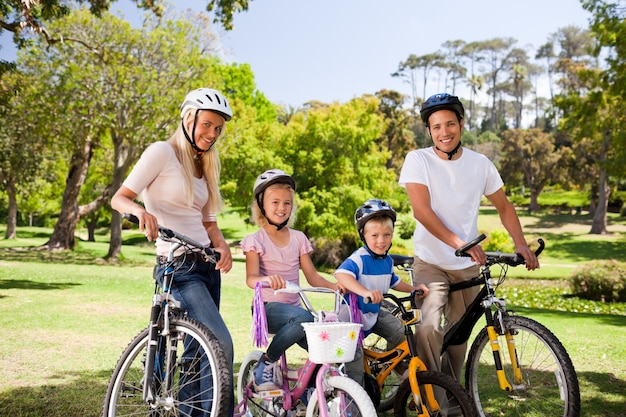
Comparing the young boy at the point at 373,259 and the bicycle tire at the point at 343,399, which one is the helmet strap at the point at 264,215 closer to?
the young boy at the point at 373,259

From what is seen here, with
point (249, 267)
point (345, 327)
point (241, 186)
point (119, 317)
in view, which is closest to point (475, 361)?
point (345, 327)

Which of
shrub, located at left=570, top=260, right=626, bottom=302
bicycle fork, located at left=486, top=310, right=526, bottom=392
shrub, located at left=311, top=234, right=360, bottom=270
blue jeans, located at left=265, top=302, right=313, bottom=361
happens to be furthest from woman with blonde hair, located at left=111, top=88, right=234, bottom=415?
shrub, located at left=311, top=234, right=360, bottom=270

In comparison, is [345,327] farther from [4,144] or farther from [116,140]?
[4,144]

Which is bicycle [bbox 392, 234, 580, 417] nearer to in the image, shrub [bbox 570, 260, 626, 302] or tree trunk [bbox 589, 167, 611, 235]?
shrub [bbox 570, 260, 626, 302]

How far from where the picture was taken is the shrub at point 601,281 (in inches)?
727

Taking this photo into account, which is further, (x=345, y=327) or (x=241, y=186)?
(x=241, y=186)

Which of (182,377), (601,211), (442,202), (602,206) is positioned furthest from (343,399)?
(601,211)

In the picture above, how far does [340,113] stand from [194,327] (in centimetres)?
2758

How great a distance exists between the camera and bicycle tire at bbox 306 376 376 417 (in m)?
3.42

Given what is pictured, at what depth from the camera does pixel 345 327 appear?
358 centimetres

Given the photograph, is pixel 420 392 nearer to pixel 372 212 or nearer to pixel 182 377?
pixel 372 212

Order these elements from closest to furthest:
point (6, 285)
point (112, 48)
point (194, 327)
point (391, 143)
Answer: point (194, 327) → point (6, 285) → point (112, 48) → point (391, 143)

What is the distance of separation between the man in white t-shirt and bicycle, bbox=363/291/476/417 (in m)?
0.17

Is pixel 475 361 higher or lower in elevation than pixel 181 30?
lower
